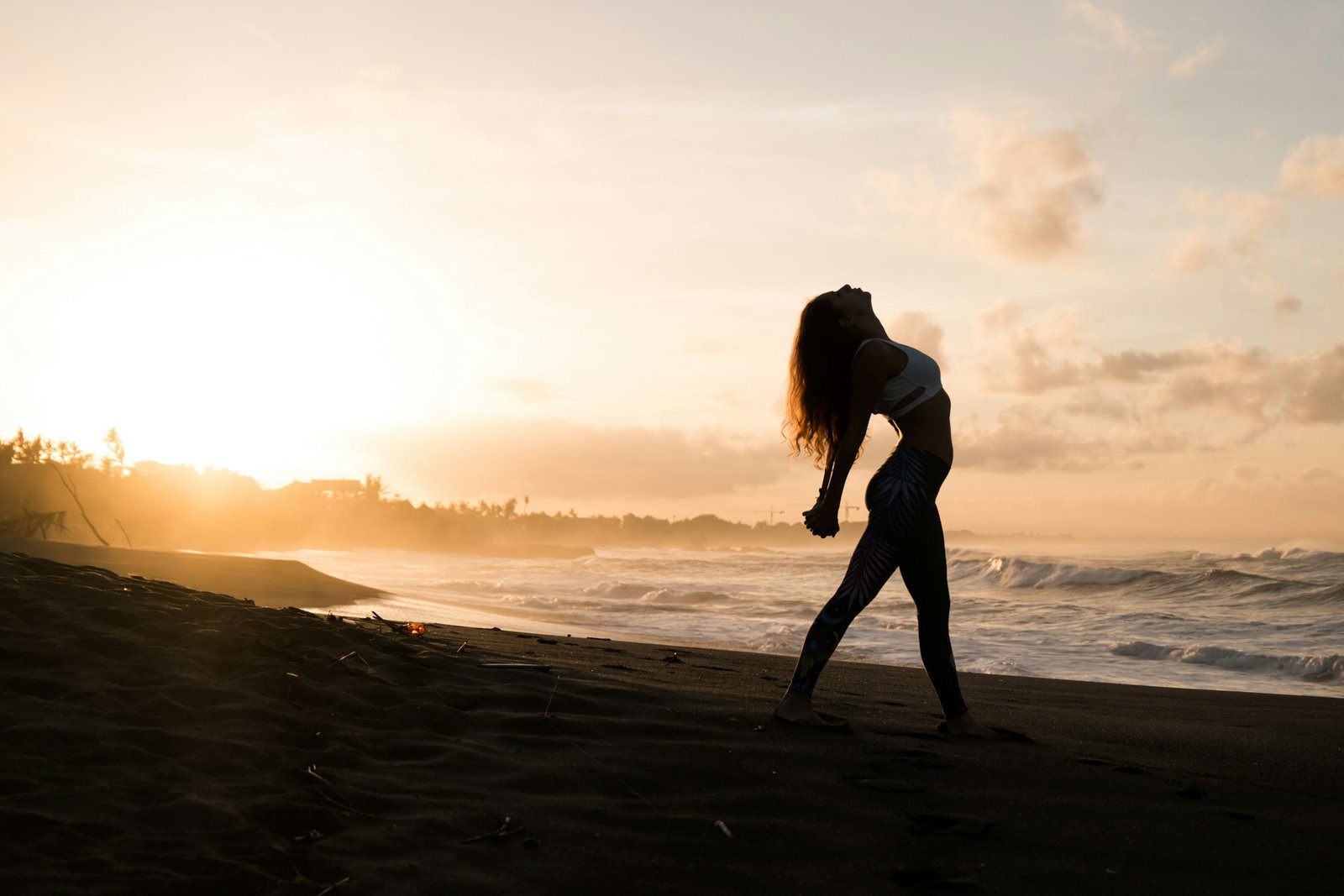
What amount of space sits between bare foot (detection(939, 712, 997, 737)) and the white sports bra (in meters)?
1.40

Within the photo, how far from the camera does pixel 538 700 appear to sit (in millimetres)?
4180

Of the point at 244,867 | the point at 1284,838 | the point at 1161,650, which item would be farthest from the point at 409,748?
the point at 1161,650

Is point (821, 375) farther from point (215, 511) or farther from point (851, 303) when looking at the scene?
point (215, 511)

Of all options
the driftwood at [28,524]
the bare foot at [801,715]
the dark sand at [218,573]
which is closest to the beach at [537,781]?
the bare foot at [801,715]

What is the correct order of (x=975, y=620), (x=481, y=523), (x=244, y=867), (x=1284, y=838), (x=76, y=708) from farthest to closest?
(x=481, y=523) < (x=975, y=620) < (x=76, y=708) < (x=1284, y=838) < (x=244, y=867)

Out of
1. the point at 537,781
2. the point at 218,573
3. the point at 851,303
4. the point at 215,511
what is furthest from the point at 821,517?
the point at 215,511

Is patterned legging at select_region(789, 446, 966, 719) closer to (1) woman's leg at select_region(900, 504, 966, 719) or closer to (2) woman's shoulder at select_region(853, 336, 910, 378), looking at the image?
(1) woman's leg at select_region(900, 504, 966, 719)

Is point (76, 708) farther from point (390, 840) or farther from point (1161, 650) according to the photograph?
point (1161, 650)

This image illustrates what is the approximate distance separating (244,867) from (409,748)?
1105mm

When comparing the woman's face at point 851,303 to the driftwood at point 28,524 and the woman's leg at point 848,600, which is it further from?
the driftwood at point 28,524

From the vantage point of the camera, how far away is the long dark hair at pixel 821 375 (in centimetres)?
413

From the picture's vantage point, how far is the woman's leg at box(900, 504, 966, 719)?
3.96 metres

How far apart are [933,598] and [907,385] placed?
945 millimetres

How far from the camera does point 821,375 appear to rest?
13.6 feet
